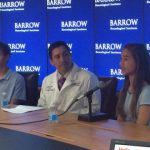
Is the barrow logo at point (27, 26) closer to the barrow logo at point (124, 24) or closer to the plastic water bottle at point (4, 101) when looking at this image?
the barrow logo at point (124, 24)

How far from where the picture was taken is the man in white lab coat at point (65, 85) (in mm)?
3234

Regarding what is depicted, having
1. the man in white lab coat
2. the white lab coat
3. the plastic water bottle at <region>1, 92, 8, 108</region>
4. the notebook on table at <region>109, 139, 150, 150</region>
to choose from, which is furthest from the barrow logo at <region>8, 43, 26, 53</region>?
the notebook on table at <region>109, 139, 150, 150</region>

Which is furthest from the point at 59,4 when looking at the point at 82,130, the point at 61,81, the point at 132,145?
the point at 132,145

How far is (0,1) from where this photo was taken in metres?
5.25

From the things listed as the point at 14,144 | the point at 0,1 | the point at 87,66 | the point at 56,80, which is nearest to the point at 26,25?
the point at 0,1

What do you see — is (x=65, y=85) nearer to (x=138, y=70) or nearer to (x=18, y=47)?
(x=138, y=70)

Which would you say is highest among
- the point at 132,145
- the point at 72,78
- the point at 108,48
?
the point at 108,48

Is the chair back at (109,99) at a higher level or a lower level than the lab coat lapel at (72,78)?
lower

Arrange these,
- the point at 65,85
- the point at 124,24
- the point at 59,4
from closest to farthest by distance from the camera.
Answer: the point at 65,85, the point at 124,24, the point at 59,4

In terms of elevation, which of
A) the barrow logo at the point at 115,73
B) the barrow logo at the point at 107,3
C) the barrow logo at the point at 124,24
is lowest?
the barrow logo at the point at 115,73

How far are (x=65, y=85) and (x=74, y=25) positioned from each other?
160cm

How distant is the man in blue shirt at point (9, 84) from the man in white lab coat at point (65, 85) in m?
0.43

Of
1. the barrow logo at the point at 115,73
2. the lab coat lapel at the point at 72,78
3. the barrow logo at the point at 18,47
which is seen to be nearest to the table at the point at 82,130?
the lab coat lapel at the point at 72,78

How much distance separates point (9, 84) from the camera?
3.82 metres
